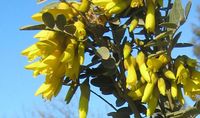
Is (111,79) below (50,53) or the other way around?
below

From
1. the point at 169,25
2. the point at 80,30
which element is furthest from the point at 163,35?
the point at 80,30

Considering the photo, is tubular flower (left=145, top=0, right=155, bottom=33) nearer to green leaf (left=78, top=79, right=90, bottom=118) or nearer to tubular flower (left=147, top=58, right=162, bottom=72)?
tubular flower (left=147, top=58, right=162, bottom=72)

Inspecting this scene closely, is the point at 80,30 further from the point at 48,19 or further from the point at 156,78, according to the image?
the point at 156,78

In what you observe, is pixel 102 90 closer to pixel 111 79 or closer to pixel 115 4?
pixel 111 79

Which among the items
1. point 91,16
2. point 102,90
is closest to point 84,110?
point 102,90

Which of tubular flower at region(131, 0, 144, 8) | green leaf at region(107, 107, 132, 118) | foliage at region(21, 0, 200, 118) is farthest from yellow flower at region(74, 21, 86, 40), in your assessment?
green leaf at region(107, 107, 132, 118)
